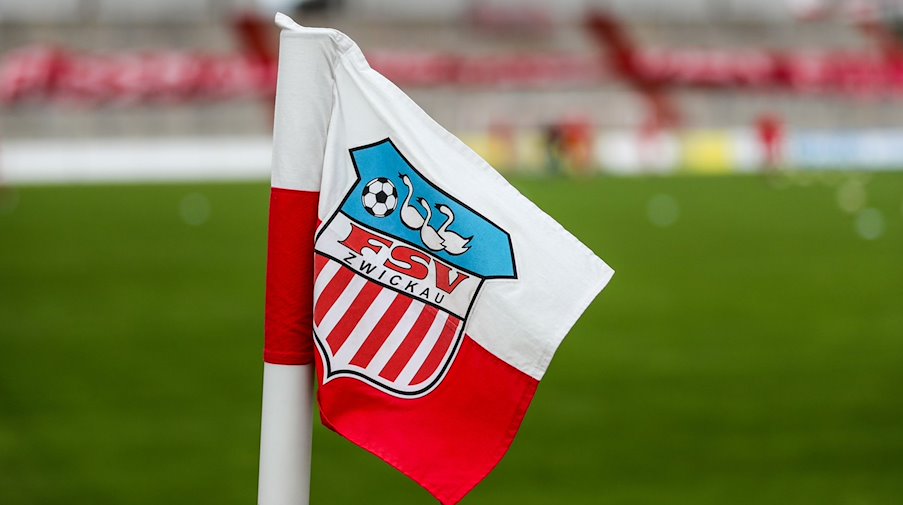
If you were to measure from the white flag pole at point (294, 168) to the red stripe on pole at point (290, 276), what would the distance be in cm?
2

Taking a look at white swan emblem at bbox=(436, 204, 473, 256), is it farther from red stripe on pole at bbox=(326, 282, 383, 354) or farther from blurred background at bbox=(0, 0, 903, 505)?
blurred background at bbox=(0, 0, 903, 505)

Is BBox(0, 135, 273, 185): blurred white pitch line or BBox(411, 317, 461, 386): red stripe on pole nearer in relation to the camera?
BBox(411, 317, 461, 386): red stripe on pole

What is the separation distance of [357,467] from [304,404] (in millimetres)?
3308

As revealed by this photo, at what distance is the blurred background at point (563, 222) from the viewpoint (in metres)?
6.14

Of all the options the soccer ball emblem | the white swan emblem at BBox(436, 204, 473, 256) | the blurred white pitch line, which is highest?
the blurred white pitch line

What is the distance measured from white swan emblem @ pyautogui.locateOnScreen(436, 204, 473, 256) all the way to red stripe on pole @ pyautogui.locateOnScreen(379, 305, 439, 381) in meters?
0.15

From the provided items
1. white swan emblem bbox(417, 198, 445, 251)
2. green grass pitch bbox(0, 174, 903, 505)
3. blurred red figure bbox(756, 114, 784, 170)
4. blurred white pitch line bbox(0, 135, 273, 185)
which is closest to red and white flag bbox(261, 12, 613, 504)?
white swan emblem bbox(417, 198, 445, 251)

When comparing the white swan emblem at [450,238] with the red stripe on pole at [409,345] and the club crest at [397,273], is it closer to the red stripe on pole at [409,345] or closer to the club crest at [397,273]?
the club crest at [397,273]

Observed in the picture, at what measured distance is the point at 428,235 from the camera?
2.86 meters

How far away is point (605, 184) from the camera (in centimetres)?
2686

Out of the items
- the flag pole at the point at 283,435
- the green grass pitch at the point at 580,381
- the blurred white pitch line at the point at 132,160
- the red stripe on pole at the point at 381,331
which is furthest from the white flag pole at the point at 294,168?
the blurred white pitch line at the point at 132,160

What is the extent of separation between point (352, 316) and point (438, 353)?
22 cm

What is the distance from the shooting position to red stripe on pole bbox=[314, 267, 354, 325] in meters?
2.83

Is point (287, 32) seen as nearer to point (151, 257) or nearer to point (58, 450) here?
point (58, 450)
